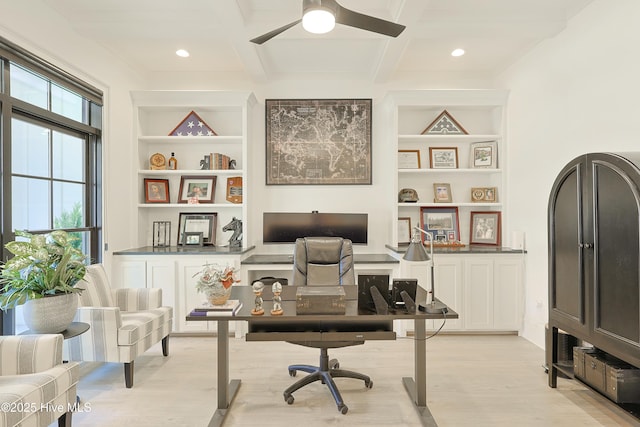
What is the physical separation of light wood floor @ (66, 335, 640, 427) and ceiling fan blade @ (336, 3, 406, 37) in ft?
7.98

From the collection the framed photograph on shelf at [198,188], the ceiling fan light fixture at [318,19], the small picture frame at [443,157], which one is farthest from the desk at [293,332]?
the small picture frame at [443,157]

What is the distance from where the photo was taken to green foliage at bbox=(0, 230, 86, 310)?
7.01 ft

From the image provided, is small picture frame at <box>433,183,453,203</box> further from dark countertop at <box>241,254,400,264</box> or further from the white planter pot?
the white planter pot

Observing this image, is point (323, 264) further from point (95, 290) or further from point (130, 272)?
point (130, 272)

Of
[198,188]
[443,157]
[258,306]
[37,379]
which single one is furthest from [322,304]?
[443,157]

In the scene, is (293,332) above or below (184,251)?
below

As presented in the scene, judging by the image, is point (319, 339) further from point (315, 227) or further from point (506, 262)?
point (506, 262)

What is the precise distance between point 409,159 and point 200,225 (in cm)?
268

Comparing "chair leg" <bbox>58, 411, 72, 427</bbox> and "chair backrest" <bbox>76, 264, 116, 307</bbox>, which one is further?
"chair backrest" <bbox>76, 264, 116, 307</bbox>

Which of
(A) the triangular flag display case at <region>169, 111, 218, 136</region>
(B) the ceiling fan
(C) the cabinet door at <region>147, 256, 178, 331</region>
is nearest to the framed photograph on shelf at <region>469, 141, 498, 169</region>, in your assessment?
(B) the ceiling fan

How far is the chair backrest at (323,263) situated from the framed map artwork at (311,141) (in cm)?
157

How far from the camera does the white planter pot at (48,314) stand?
2166mm

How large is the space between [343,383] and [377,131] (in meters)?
2.92

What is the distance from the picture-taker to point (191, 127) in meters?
4.29
